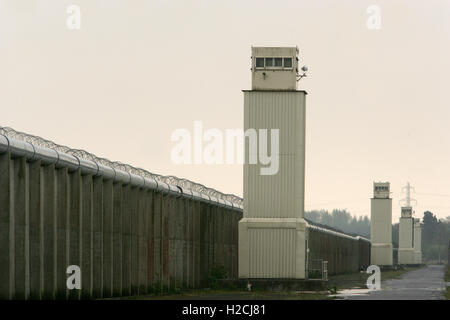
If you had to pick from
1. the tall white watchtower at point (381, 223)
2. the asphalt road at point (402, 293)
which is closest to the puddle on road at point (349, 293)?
the asphalt road at point (402, 293)

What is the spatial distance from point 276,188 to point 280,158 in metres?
1.62

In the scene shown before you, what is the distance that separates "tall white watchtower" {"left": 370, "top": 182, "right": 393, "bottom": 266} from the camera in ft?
491

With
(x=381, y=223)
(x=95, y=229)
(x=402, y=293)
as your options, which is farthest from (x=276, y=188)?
(x=381, y=223)

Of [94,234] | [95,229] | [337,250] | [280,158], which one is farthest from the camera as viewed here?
[337,250]

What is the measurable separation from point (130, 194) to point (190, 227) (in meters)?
11.8

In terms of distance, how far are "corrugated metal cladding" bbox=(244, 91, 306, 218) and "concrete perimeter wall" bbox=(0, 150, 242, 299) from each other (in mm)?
4506

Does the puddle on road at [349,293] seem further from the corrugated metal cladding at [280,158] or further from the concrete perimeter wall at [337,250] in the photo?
the concrete perimeter wall at [337,250]

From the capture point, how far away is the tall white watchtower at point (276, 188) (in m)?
56.1

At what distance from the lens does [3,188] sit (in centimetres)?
3391

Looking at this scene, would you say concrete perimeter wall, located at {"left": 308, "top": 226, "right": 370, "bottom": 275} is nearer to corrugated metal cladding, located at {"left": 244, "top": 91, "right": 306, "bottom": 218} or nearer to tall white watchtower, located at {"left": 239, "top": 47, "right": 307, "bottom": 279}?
tall white watchtower, located at {"left": 239, "top": 47, "right": 307, "bottom": 279}

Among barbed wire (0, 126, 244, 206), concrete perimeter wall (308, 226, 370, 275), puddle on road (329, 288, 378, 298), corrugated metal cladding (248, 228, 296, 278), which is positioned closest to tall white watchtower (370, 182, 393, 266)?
concrete perimeter wall (308, 226, 370, 275)

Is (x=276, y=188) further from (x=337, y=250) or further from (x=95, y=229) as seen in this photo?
(x=337, y=250)

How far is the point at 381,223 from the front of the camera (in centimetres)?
Answer: 15050
